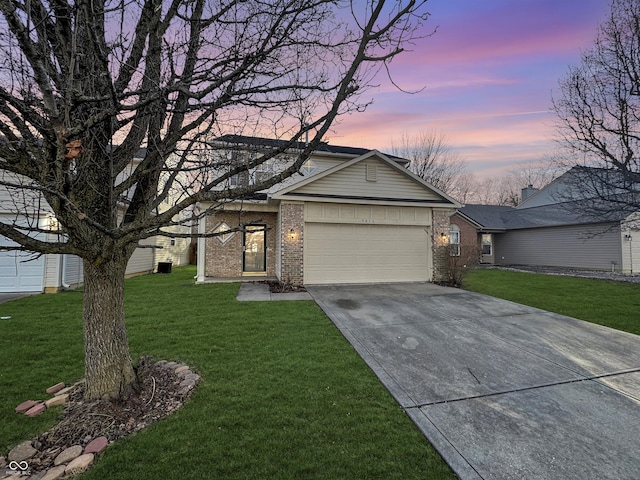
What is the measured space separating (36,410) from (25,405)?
233 mm

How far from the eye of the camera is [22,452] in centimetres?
241

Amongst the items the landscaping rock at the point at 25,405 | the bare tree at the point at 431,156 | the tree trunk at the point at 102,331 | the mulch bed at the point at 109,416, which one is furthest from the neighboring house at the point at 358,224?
the bare tree at the point at 431,156

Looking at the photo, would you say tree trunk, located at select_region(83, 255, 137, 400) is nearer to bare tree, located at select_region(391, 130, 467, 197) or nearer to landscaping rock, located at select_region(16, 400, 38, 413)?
landscaping rock, located at select_region(16, 400, 38, 413)

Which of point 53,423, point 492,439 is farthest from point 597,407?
point 53,423

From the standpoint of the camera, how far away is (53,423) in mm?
2789

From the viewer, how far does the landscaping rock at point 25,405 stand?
3006mm

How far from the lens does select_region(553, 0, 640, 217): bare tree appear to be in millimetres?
7730

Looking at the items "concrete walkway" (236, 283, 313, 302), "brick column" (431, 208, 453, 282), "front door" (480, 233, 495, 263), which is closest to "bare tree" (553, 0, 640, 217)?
"brick column" (431, 208, 453, 282)

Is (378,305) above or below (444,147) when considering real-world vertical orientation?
below

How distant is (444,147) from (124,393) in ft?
83.3

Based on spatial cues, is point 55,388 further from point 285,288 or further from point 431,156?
point 431,156

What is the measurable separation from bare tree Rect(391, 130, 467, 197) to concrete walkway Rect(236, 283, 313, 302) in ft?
59.4

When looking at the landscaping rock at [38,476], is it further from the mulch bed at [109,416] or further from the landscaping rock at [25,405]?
the landscaping rock at [25,405]

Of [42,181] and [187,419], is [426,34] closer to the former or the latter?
[42,181]
